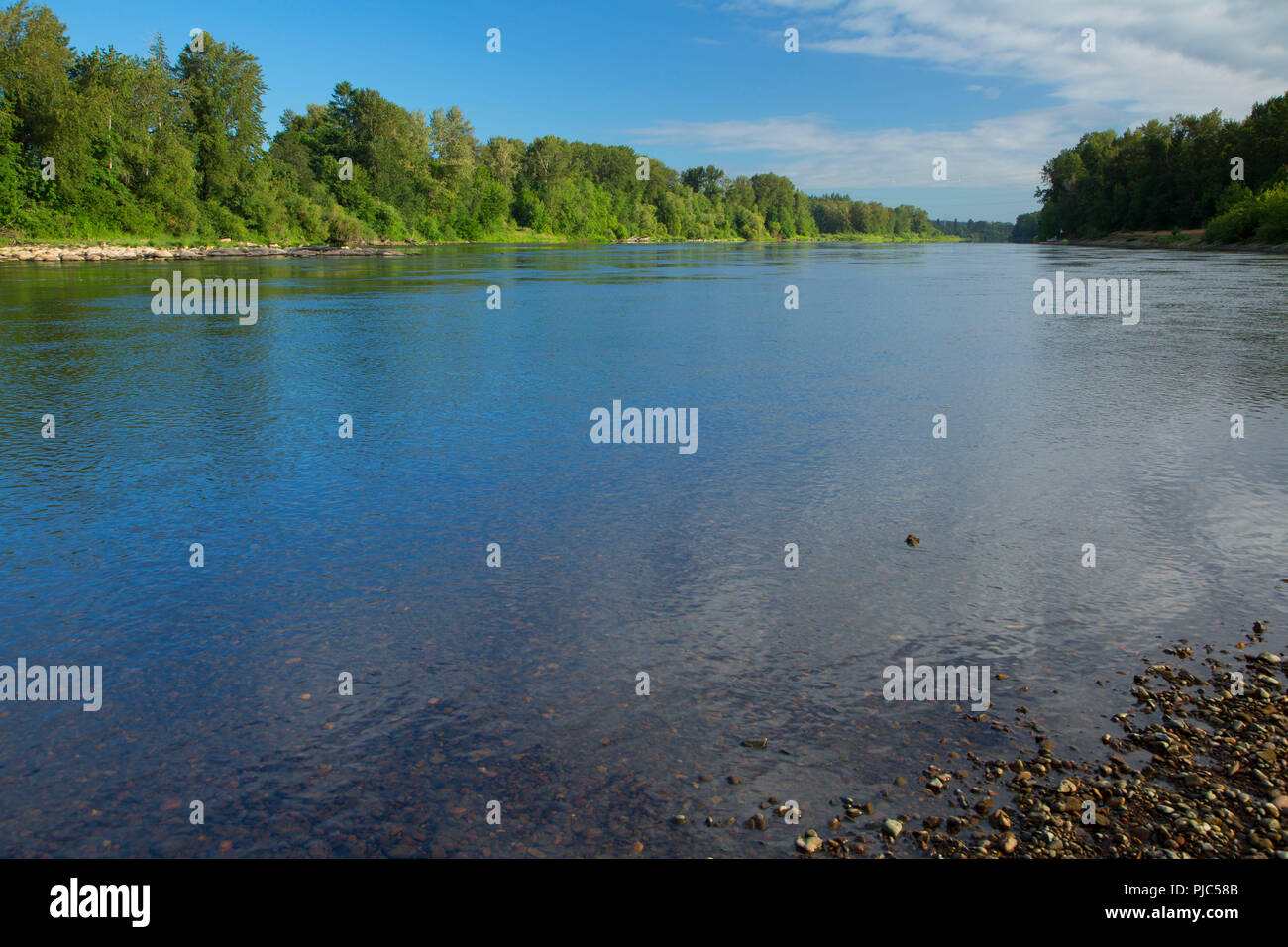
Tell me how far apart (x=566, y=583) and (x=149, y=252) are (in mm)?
91731

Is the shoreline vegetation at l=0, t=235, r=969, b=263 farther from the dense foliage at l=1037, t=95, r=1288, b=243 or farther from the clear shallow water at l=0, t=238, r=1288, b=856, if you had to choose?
the dense foliage at l=1037, t=95, r=1288, b=243

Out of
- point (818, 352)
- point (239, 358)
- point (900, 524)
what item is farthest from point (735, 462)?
point (239, 358)

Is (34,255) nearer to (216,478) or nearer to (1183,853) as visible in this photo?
(216,478)

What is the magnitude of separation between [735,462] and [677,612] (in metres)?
4.90

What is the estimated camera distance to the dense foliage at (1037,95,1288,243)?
3964 inches

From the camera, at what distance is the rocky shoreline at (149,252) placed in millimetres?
73062

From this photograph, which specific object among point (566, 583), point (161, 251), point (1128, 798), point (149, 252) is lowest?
point (1128, 798)

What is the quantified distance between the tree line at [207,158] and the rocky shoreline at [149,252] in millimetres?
2928

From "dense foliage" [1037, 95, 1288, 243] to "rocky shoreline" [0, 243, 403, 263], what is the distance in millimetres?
105799

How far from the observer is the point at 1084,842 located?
4.59m

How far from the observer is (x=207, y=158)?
10206cm

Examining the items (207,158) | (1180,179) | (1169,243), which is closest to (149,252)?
(207,158)

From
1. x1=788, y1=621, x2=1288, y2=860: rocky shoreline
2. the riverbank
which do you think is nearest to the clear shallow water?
x1=788, y1=621, x2=1288, y2=860: rocky shoreline

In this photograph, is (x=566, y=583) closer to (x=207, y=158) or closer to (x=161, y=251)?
(x=161, y=251)
